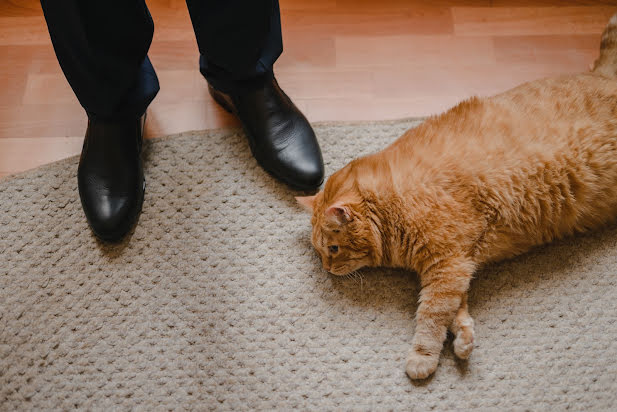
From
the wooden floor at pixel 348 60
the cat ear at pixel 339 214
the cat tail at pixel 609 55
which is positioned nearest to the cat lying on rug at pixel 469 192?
the cat ear at pixel 339 214

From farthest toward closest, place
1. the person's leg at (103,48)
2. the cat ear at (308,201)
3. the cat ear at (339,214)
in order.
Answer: the cat ear at (308,201) → the cat ear at (339,214) → the person's leg at (103,48)

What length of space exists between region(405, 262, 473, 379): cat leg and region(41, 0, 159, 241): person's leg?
77 centimetres

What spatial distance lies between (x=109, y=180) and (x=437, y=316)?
0.86 meters

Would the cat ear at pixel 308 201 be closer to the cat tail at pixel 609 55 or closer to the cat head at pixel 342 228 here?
the cat head at pixel 342 228

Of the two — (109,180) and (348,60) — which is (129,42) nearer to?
(109,180)

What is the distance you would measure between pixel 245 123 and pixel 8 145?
68 centimetres

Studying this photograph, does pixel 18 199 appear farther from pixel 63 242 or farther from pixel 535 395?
pixel 535 395

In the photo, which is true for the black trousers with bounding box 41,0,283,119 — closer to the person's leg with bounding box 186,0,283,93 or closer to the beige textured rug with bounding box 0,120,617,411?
the person's leg with bounding box 186,0,283,93

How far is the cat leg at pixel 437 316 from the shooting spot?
1148 millimetres

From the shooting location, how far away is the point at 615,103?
1.18 m

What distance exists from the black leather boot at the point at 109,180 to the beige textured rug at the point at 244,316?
0.06 meters

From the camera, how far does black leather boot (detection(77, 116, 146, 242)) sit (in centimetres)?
129

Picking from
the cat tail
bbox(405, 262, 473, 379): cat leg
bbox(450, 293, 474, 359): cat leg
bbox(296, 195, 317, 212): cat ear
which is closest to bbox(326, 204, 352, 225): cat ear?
bbox(296, 195, 317, 212): cat ear

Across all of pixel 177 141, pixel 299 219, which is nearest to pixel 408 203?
pixel 299 219
